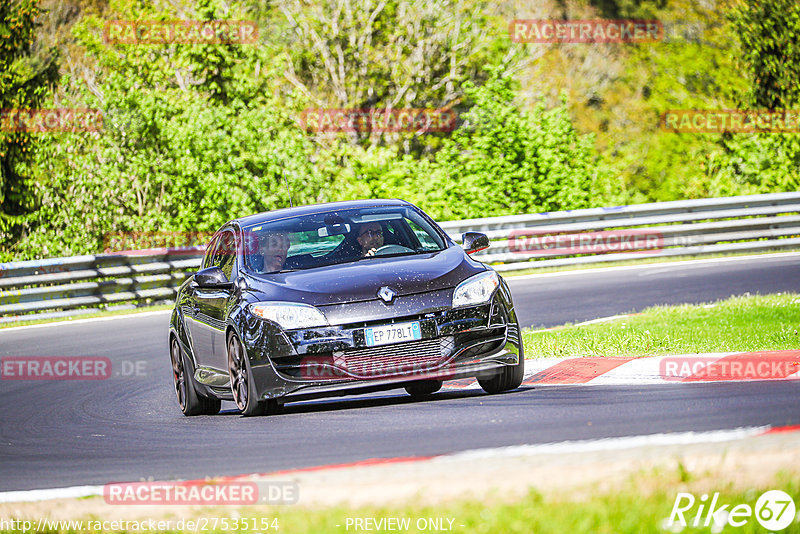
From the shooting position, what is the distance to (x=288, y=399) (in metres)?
8.25

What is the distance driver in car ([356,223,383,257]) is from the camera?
9.16m

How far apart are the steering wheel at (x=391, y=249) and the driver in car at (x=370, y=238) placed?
1.2 inches

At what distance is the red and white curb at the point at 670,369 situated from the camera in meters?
8.46

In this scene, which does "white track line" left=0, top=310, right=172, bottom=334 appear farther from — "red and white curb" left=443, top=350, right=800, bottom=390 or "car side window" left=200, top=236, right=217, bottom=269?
"red and white curb" left=443, top=350, right=800, bottom=390

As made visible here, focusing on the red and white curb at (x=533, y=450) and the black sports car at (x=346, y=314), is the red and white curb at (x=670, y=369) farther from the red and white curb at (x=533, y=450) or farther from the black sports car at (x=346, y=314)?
the red and white curb at (x=533, y=450)

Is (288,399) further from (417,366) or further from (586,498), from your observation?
(586,498)

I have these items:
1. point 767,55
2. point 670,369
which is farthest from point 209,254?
point 767,55

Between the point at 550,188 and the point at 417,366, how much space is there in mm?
17832

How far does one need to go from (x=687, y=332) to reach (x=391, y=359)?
4211 millimetres

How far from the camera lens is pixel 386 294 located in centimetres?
809

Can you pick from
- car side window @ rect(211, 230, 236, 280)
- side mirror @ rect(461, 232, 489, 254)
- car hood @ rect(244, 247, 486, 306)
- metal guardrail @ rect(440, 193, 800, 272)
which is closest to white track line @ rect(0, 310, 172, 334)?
metal guardrail @ rect(440, 193, 800, 272)

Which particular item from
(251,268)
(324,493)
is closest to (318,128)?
(251,268)

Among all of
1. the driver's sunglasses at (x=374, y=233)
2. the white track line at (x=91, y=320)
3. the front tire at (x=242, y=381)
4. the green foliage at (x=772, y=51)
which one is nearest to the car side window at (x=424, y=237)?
the driver's sunglasses at (x=374, y=233)

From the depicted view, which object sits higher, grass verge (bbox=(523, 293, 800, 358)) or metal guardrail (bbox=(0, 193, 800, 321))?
grass verge (bbox=(523, 293, 800, 358))
